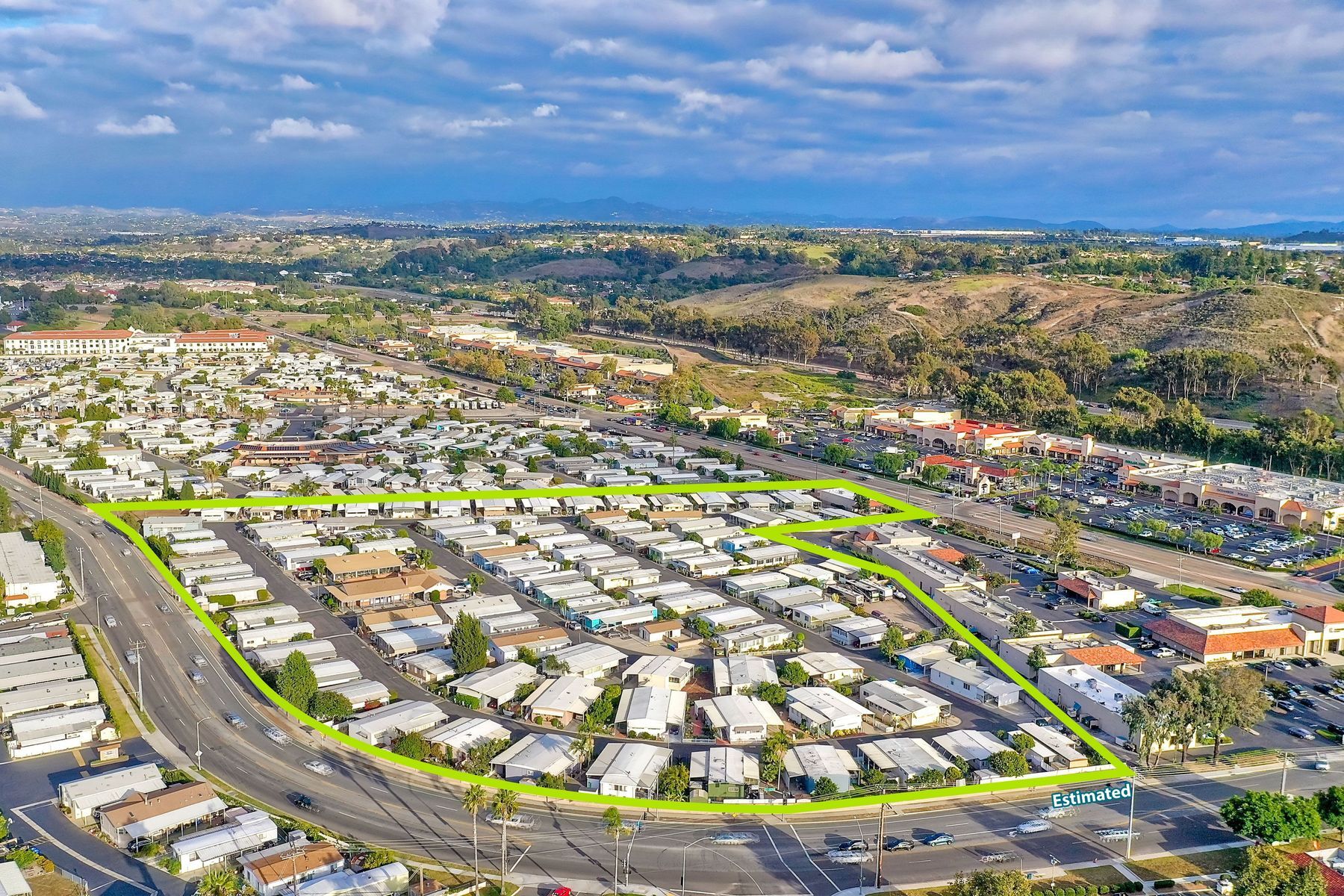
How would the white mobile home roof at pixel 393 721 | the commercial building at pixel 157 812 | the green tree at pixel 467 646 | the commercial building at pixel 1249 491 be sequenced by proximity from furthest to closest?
1. the commercial building at pixel 1249 491
2. the green tree at pixel 467 646
3. the white mobile home roof at pixel 393 721
4. the commercial building at pixel 157 812

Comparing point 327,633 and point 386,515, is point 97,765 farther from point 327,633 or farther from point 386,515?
point 386,515

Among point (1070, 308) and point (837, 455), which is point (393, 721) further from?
point (1070, 308)

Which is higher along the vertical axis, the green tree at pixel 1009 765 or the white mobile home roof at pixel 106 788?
the green tree at pixel 1009 765

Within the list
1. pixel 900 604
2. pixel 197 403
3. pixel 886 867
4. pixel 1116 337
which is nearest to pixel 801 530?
pixel 900 604

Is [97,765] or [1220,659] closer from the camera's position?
[97,765]

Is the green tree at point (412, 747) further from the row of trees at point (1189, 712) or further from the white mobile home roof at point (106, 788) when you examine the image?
the row of trees at point (1189, 712)

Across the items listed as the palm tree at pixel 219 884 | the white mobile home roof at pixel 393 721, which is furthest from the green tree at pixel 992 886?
the white mobile home roof at pixel 393 721
